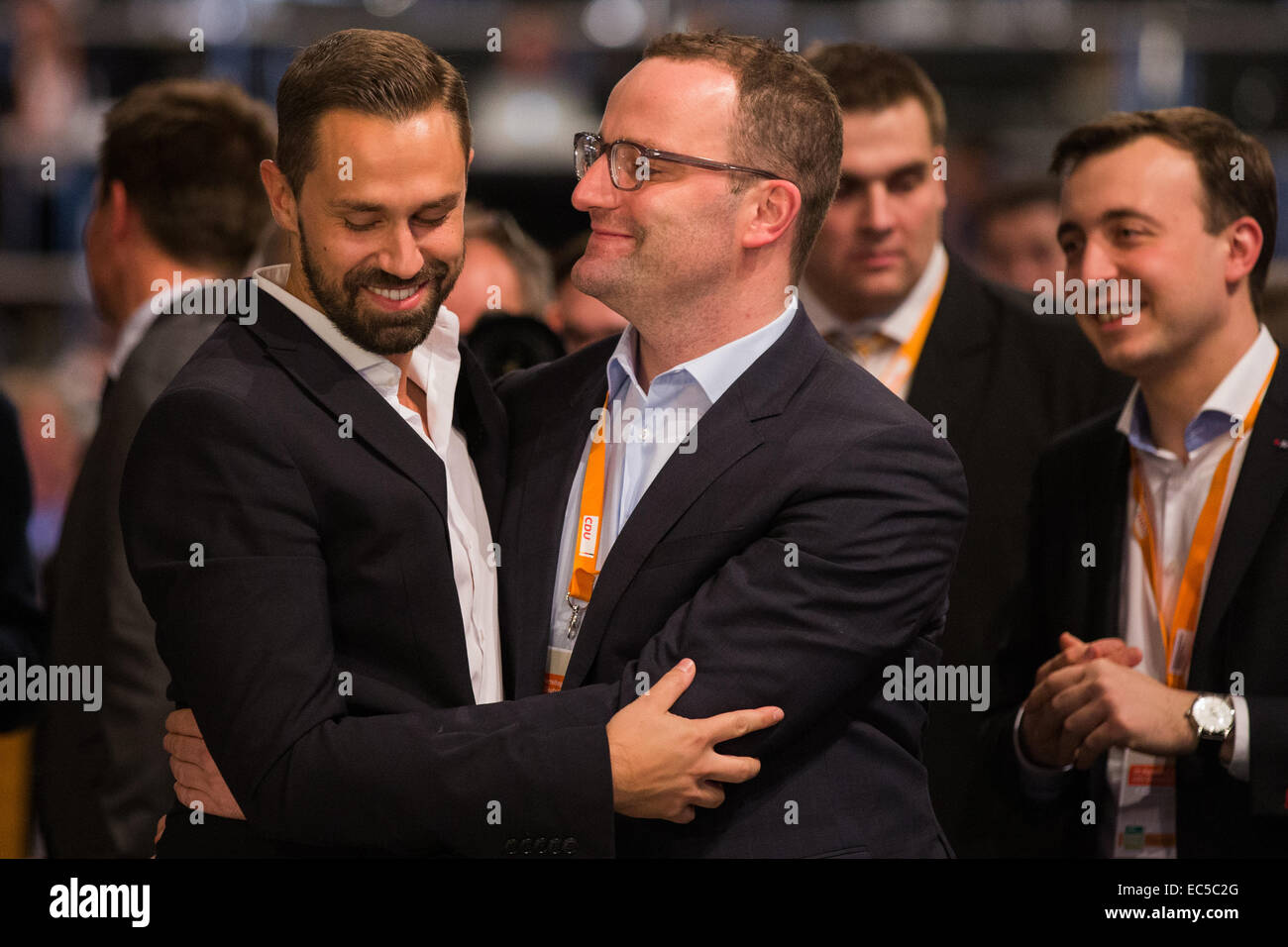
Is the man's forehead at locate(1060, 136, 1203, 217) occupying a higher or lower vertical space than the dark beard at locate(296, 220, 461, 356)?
higher

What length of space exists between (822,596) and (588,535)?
1.24 ft

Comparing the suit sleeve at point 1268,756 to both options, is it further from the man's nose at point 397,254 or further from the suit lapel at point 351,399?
the man's nose at point 397,254

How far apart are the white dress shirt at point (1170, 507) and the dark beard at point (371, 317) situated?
4.64 ft

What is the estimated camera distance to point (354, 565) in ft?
6.51

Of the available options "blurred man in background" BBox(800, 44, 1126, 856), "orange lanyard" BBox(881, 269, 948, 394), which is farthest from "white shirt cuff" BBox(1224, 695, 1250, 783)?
"orange lanyard" BBox(881, 269, 948, 394)

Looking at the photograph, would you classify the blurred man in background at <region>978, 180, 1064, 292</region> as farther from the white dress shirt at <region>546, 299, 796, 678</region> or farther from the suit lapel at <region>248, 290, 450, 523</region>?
the suit lapel at <region>248, 290, 450, 523</region>

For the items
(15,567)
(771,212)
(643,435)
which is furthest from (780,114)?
(15,567)

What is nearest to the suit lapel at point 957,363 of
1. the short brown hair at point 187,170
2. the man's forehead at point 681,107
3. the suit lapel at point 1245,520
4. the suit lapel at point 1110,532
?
the suit lapel at point 1110,532

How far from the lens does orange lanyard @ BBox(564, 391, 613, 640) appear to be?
6.99 feet

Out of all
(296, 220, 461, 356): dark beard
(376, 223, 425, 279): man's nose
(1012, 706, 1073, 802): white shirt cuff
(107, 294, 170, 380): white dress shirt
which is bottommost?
(1012, 706, 1073, 802): white shirt cuff

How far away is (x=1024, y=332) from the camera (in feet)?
10.4

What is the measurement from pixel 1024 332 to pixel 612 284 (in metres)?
1.30

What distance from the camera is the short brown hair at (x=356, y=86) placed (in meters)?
2.00
